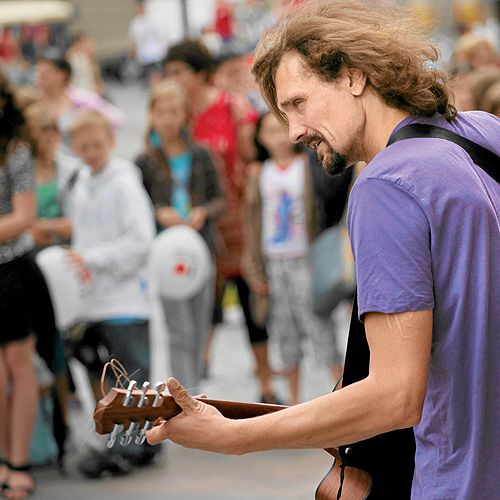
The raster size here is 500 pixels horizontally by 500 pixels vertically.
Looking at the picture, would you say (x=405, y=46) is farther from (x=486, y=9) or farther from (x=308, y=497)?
(x=486, y=9)

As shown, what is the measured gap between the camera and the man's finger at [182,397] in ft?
7.76

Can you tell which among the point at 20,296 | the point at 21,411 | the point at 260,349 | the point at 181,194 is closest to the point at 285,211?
the point at 181,194

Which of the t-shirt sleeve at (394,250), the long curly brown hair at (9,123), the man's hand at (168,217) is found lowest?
the man's hand at (168,217)

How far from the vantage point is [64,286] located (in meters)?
5.80

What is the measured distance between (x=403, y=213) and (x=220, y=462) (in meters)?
4.13

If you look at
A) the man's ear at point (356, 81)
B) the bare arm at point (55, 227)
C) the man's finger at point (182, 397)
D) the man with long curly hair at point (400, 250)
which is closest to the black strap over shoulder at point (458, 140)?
the man with long curly hair at point (400, 250)

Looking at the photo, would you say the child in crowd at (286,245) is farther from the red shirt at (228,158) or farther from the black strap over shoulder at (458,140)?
the black strap over shoulder at (458,140)

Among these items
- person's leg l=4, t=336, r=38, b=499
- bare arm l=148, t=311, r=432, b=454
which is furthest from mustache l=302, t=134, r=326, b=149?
person's leg l=4, t=336, r=38, b=499

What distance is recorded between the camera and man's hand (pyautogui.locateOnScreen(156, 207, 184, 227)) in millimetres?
6449

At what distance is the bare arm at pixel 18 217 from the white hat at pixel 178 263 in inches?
30.4

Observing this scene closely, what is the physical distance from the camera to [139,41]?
2469 centimetres

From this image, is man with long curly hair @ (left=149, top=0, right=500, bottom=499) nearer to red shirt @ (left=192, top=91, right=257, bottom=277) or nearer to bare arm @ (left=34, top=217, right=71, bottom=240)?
bare arm @ (left=34, top=217, right=71, bottom=240)

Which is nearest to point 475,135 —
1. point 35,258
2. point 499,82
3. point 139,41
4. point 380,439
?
point 380,439

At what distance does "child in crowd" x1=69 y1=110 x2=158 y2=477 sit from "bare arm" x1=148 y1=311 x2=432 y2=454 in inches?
138
